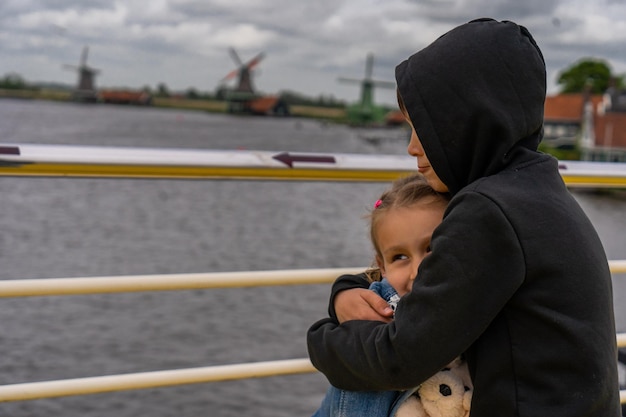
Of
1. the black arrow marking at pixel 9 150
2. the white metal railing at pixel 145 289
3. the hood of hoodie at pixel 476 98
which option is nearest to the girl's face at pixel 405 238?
the hood of hoodie at pixel 476 98

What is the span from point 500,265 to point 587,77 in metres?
66.9

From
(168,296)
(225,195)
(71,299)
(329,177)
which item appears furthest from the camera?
(225,195)

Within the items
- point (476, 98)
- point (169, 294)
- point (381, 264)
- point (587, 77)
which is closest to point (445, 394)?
point (381, 264)

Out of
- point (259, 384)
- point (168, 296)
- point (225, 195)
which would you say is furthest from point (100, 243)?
point (225, 195)

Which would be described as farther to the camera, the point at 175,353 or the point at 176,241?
the point at 176,241

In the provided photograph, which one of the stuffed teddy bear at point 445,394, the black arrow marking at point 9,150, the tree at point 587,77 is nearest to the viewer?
the stuffed teddy bear at point 445,394

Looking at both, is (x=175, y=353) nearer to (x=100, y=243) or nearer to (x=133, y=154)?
(x=100, y=243)

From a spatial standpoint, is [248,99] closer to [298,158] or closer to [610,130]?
[610,130]

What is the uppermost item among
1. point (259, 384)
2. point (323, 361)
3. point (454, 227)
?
point (454, 227)

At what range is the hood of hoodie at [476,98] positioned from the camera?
1168mm

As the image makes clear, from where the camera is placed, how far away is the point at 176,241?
17531mm

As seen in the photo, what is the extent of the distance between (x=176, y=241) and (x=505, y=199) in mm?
16724

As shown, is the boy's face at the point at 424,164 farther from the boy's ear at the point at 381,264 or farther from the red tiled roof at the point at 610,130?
the red tiled roof at the point at 610,130

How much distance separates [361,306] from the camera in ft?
4.39
